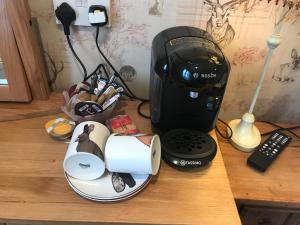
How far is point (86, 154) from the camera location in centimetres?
60

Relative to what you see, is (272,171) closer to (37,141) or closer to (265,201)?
(265,201)

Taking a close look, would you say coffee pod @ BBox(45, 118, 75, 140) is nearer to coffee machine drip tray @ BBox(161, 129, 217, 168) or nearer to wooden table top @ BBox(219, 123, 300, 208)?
coffee machine drip tray @ BBox(161, 129, 217, 168)

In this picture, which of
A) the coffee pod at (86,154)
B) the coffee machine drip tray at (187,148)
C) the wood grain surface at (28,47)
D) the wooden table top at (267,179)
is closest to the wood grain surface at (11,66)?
the wood grain surface at (28,47)

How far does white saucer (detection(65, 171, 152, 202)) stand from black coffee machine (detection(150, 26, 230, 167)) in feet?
0.32

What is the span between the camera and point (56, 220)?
58 centimetres

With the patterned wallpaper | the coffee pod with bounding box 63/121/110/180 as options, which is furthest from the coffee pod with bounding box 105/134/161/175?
the patterned wallpaper

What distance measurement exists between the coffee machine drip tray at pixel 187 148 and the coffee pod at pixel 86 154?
17 cm

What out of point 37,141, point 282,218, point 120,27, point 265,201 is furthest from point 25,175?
point 282,218

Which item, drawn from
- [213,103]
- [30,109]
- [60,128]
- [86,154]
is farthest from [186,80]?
[30,109]

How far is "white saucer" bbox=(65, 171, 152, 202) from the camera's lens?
2.02 feet

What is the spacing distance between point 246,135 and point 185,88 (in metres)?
0.32

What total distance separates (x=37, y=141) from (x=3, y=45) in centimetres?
29

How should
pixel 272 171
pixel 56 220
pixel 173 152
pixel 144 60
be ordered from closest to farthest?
pixel 56 220
pixel 173 152
pixel 272 171
pixel 144 60

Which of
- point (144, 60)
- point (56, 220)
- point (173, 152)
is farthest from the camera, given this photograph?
point (144, 60)
